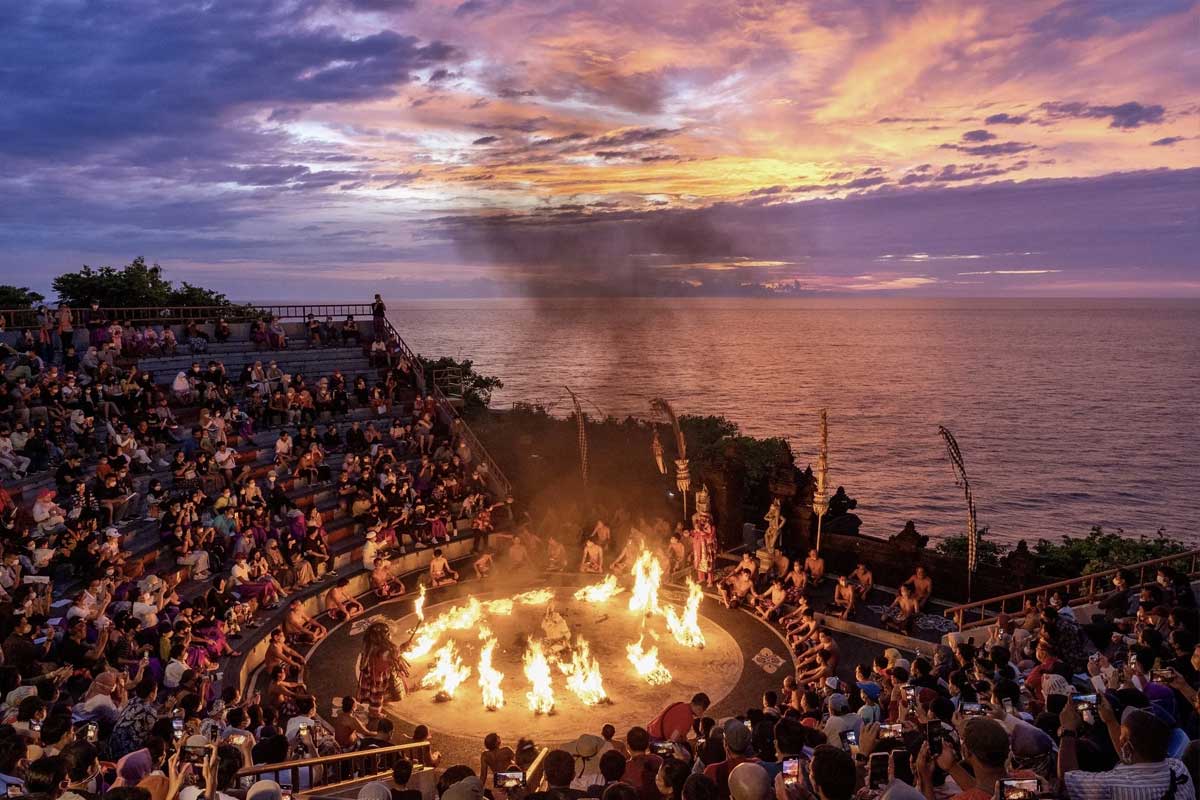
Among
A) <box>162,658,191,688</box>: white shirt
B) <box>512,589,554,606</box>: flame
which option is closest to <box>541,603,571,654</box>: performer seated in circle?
<box>512,589,554,606</box>: flame

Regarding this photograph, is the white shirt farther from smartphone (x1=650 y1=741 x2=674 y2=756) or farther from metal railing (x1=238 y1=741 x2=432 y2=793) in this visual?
smartphone (x1=650 y1=741 x2=674 y2=756)

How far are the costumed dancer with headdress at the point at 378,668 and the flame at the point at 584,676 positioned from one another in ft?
10.3

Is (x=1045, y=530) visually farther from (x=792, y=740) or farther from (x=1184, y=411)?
(x=1184, y=411)

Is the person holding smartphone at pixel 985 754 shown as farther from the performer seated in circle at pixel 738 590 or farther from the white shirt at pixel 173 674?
the performer seated in circle at pixel 738 590

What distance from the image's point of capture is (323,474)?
22.9 m

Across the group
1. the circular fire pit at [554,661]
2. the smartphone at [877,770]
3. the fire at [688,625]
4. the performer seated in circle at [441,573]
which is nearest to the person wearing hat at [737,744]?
the smartphone at [877,770]

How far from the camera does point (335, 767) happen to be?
10008 millimetres

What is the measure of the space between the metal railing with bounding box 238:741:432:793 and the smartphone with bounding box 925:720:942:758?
526cm

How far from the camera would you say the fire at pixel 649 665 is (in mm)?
14877

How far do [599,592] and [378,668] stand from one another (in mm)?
6665

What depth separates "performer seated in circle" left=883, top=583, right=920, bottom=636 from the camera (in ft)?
55.1

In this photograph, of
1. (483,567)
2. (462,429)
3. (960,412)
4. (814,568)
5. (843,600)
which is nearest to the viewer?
(843,600)

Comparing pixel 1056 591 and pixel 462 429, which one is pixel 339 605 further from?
pixel 1056 591

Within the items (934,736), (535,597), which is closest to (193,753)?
(934,736)
